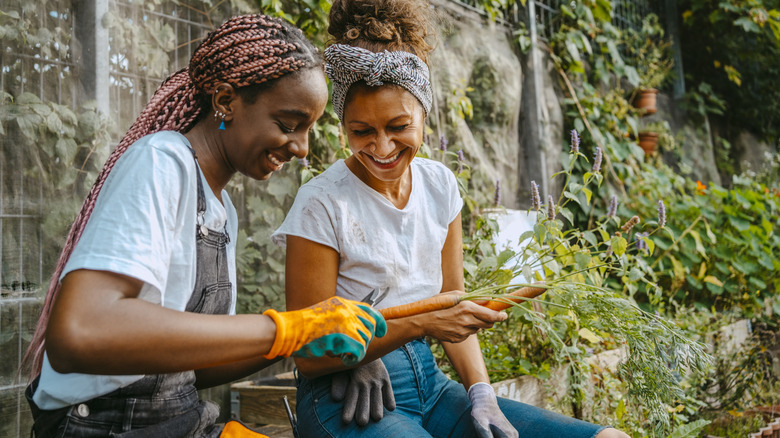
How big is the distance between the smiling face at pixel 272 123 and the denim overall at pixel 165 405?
0.13 m

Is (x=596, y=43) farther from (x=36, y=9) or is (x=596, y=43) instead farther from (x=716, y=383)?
(x=36, y=9)

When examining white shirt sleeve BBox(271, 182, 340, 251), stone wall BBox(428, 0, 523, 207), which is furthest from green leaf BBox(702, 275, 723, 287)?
white shirt sleeve BBox(271, 182, 340, 251)

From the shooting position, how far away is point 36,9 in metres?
2.21

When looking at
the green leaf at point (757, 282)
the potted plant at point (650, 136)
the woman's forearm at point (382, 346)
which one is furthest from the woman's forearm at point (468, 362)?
the potted plant at point (650, 136)

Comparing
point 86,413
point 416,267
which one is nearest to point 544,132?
point 416,267

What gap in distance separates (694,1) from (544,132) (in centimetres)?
329

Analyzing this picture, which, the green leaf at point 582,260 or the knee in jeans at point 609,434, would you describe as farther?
the green leaf at point 582,260

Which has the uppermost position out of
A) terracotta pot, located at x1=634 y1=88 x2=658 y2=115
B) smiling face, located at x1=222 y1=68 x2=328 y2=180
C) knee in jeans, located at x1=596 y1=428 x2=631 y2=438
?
terracotta pot, located at x1=634 y1=88 x2=658 y2=115

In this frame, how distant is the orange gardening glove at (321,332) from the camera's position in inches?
45.1

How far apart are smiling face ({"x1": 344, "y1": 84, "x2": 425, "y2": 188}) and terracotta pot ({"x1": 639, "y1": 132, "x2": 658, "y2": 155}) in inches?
189

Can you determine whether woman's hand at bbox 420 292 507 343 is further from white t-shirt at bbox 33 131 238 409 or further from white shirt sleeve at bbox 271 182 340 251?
white t-shirt at bbox 33 131 238 409

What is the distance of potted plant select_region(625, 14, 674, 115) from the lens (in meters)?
5.89

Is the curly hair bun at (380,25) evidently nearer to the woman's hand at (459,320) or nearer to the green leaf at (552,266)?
the woman's hand at (459,320)

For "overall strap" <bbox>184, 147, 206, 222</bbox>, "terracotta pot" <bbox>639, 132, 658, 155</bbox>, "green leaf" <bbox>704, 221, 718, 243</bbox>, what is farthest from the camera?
"terracotta pot" <bbox>639, 132, 658, 155</bbox>
